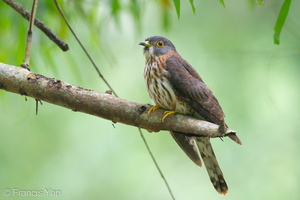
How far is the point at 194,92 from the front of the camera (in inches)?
138

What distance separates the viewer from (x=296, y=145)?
5.61m

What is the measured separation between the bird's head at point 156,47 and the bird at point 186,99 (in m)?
0.09

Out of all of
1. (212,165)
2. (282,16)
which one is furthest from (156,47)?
(282,16)

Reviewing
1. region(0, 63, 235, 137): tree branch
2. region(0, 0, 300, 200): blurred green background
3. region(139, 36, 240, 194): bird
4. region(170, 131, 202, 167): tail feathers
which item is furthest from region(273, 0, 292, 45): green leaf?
region(0, 0, 300, 200): blurred green background

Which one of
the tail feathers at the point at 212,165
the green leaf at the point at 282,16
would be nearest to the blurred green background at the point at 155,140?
the tail feathers at the point at 212,165

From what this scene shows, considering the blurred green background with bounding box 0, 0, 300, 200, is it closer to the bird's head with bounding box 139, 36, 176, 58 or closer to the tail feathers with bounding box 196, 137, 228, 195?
the bird's head with bounding box 139, 36, 176, 58

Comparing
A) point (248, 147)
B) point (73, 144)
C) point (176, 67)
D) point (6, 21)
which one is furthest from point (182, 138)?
point (73, 144)

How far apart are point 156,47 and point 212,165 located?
3.61ft

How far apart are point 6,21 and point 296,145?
356 cm

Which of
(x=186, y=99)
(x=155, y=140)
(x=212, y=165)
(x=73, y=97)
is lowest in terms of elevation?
(x=155, y=140)

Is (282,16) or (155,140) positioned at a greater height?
(282,16)

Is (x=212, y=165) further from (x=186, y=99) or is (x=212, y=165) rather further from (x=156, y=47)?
(x=156, y=47)

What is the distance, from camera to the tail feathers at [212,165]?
3611 millimetres

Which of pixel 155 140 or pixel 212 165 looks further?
pixel 155 140
